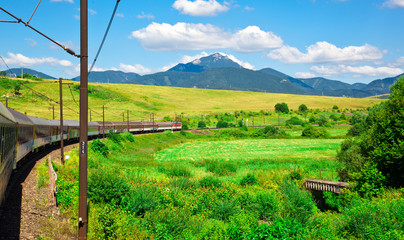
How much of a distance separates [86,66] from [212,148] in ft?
199

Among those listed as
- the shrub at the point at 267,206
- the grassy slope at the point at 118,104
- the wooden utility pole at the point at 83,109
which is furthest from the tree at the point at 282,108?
the wooden utility pole at the point at 83,109

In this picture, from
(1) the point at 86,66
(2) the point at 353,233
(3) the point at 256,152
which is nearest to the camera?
(1) the point at 86,66

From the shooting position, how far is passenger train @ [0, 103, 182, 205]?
15.0 metres

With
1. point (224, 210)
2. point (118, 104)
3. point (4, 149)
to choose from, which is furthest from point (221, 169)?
point (118, 104)

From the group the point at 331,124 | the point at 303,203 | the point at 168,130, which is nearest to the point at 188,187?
the point at 303,203

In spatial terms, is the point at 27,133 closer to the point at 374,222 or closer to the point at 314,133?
the point at 374,222

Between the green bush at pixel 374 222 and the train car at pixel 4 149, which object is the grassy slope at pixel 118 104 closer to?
the train car at pixel 4 149

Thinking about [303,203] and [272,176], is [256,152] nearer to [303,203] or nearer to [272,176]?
[272,176]

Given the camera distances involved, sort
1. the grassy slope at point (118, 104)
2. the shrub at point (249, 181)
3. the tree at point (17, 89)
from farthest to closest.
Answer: the tree at point (17, 89)
the grassy slope at point (118, 104)
the shrub at point (249, 181)

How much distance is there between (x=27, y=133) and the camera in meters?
27.5

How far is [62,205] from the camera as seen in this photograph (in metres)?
17.4

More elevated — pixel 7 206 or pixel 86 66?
pixel 86 66

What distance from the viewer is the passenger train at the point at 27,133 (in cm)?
1504

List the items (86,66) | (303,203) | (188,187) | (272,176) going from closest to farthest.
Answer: (86,66) < (303,203) < (188,187) < (272,176)
